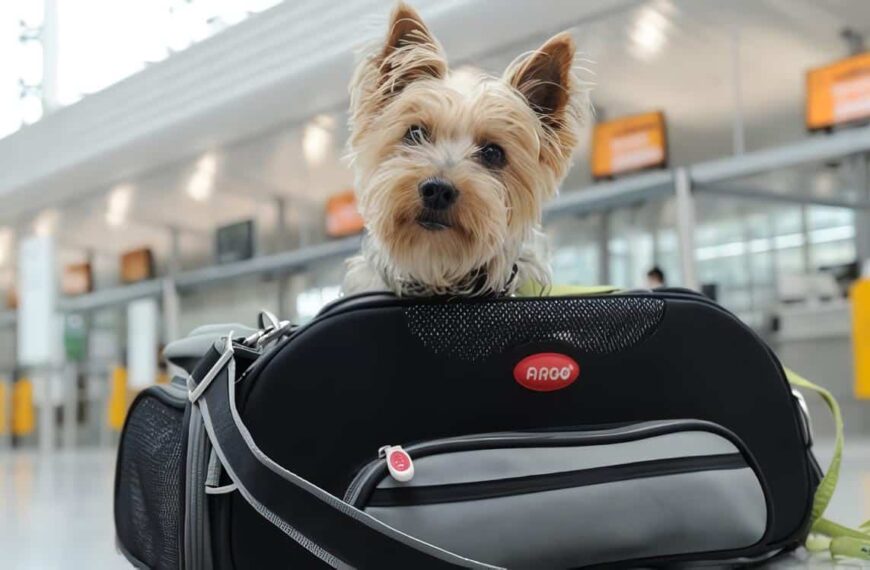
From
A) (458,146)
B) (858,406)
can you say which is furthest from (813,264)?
(458,146)

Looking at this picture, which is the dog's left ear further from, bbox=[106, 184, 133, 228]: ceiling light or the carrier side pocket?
bbox=[106, 184, 133, 228]: ceiling light

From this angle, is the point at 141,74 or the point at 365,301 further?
the point at 141,74

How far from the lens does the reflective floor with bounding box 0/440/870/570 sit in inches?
81.7

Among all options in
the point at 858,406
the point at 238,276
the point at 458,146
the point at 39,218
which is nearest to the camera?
the point at 458,146

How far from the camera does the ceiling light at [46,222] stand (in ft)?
41.0

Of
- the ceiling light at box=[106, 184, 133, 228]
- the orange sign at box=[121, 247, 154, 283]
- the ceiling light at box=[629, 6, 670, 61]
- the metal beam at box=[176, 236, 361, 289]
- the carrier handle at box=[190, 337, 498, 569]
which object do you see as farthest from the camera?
the orange sign at box=[121, 247, 154, 283]

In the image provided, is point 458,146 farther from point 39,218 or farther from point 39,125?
point 39,218

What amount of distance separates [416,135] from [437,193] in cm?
15

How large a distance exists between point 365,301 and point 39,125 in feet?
35.8

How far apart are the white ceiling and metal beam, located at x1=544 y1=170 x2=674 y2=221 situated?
33 centimetres

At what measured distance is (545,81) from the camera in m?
1.60

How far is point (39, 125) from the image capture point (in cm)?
1091

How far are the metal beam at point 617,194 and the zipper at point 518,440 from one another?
4.91m

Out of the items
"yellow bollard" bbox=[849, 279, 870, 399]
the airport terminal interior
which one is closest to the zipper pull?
the airport terminal interior
